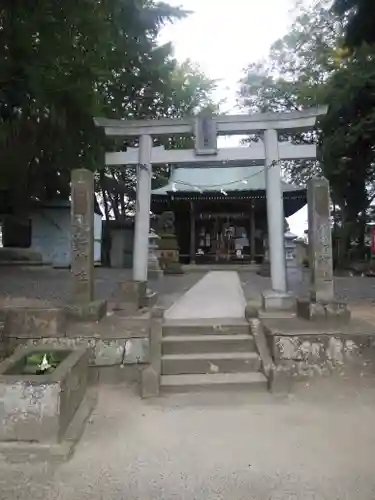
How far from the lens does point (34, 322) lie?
5254 millimetres

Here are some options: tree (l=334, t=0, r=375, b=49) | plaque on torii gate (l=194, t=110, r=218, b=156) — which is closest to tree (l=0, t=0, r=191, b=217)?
plaque on torii gate (l=194, t=110, r=218, b=156)

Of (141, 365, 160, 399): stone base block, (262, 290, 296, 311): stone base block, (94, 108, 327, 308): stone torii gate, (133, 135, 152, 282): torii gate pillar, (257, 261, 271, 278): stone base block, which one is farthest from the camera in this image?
(257, 261, 271, 278): stone base block

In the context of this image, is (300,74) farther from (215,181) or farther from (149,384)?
(149,384)

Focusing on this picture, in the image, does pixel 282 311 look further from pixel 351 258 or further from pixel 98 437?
pixel 351 258

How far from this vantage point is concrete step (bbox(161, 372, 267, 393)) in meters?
4.75

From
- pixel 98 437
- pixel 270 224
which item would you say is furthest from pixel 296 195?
pixel 98 437

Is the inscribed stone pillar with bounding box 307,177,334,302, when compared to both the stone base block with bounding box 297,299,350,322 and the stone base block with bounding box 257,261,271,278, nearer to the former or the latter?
the stone base block with bounding box 297,299,350,322

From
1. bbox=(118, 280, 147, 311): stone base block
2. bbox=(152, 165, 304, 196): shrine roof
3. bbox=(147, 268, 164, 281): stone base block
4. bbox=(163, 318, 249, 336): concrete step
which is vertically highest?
bbox=(152, 165, 304, 196): shrine roof

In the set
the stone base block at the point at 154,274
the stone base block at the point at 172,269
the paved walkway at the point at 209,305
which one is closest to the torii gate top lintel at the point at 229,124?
the paved walkway at the point at 209,305

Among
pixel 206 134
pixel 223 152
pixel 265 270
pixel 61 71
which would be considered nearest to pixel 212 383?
pixel 223 152

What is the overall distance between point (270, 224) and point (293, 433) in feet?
13.2

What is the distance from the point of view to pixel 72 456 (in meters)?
3.31

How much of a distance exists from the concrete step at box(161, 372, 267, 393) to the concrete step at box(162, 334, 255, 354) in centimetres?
43

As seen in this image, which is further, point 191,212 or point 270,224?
point 191,212
